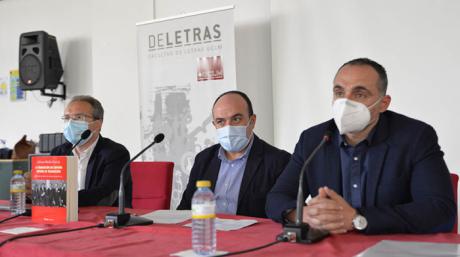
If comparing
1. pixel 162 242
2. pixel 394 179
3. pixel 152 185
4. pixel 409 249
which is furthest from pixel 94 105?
pixel 409 249

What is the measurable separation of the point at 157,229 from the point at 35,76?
4272 mm

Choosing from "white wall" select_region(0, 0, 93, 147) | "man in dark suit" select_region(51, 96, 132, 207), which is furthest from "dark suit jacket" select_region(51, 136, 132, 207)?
"white wall" select_region(0, 0, 93, 147)

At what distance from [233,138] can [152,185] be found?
0.59m

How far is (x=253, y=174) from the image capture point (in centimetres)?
256

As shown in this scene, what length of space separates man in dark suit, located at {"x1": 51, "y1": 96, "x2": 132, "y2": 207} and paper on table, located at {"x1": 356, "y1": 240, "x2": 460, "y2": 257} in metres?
1.65

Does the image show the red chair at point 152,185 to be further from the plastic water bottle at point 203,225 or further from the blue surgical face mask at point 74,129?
the plastic water bottle at point 203,225

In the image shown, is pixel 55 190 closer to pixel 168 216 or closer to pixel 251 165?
pixel 168 216

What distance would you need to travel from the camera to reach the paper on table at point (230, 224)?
1.71 m

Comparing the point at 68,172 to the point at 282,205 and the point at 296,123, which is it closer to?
the point at 282,205

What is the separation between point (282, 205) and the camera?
70.6 inches

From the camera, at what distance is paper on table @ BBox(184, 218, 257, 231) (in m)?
1.71

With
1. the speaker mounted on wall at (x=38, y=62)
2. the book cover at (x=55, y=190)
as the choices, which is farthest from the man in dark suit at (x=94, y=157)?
the speaker mounted on wall at (x=38, y=62)

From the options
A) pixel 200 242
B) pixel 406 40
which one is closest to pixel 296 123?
pixel 406 40

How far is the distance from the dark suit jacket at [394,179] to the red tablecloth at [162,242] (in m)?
0.07
